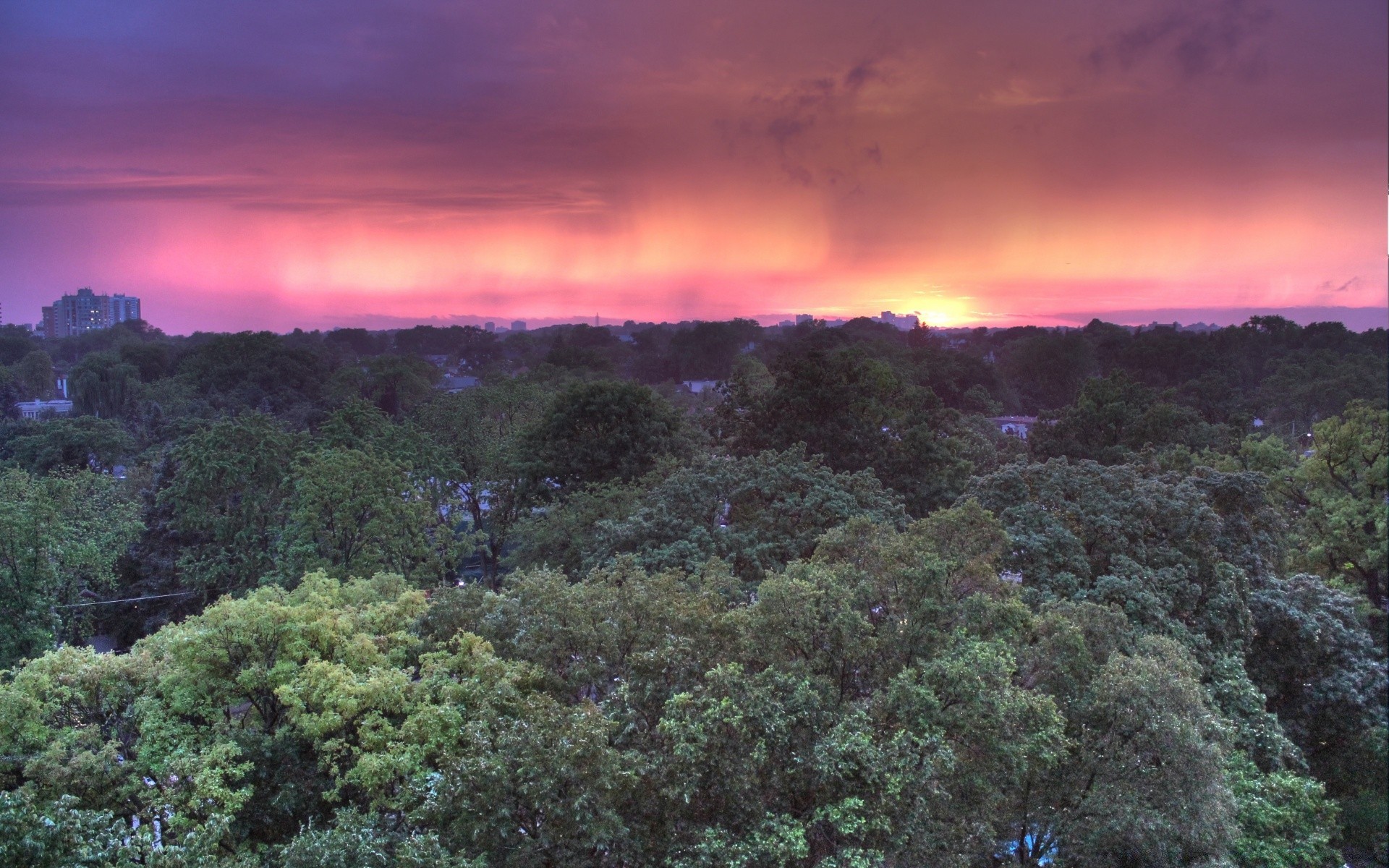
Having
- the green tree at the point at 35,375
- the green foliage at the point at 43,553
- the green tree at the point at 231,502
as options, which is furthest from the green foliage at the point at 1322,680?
the green tree at the point at 35,375

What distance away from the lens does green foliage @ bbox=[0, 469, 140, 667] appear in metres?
10.8

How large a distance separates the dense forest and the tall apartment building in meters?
1.95

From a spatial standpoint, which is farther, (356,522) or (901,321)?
(901,321)

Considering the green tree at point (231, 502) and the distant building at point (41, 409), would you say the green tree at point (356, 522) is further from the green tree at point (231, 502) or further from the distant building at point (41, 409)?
the distant building at point (41, 409)

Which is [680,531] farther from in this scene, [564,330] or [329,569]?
[564,330]

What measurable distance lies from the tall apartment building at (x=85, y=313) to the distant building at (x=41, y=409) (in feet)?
8.97

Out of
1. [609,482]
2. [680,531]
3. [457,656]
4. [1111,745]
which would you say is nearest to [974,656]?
[1111,745]

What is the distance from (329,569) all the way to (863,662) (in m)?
8.58

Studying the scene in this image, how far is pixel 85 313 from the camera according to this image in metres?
22.6

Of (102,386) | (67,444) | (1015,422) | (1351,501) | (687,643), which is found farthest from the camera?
(1015,422)

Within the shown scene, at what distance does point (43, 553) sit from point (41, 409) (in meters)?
10.0

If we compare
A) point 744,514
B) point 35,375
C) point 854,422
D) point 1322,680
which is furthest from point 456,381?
point 1322,680

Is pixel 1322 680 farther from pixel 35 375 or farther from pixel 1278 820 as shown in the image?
pixel 35 375

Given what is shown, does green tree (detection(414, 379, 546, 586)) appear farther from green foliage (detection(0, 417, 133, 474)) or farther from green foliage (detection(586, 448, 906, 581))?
green foliage (detection(0, 417, 133, 474))
